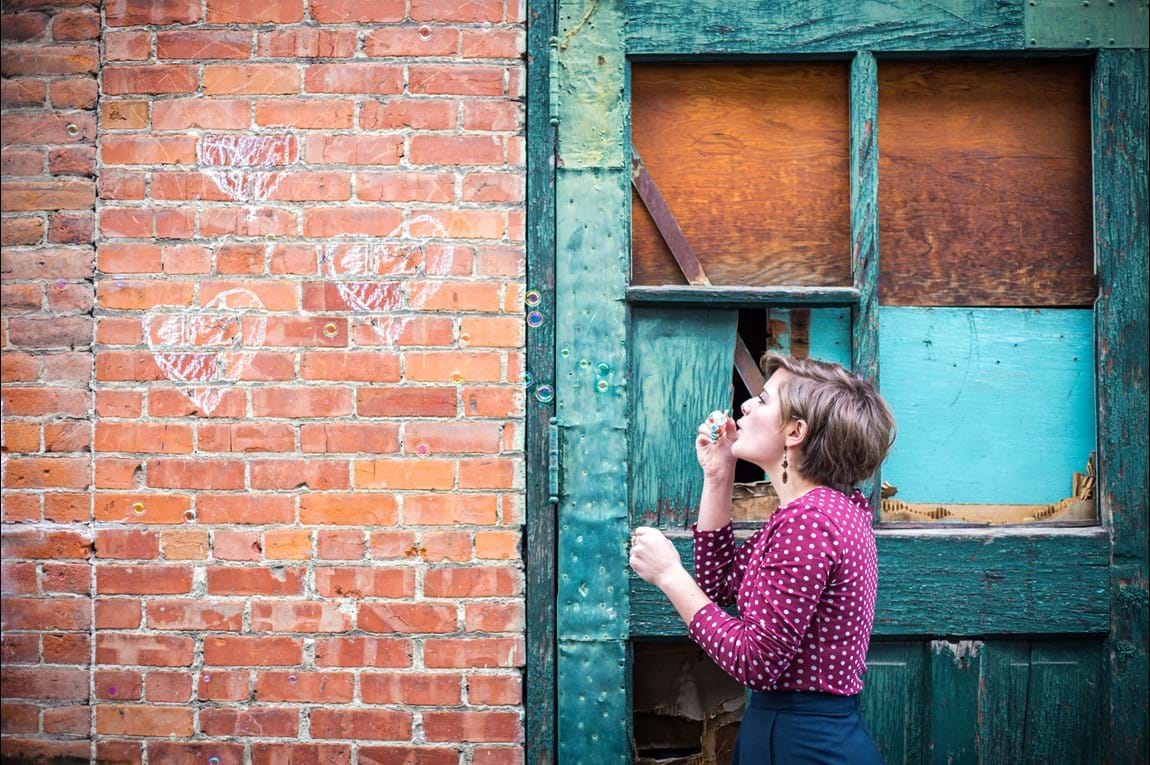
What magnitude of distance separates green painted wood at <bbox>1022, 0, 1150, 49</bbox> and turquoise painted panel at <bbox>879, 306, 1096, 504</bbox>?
0.76 m

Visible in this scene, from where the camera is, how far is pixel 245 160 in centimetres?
240

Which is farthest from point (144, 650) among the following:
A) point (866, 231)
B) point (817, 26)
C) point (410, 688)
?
point (817, 26)

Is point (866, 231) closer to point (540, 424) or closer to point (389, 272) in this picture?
point (540, 424)

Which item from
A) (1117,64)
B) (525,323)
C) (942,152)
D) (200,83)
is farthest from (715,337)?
(200,83)

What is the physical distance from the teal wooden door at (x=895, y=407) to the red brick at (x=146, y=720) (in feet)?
3.14

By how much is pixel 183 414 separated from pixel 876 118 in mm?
2109

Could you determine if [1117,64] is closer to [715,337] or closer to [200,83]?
[715,337]

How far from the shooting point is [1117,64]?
2422 mm

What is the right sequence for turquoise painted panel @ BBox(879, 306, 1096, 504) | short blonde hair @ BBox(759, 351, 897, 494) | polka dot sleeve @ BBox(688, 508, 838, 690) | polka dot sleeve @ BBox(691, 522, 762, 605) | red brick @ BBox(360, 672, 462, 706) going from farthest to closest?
turquoise painted panel @ BBox(879, 306, 1096, 504) → red brick @ BBox(360, 672, 462, 706) → polka dot sleeve @ BBox(691, 522, 762, 605) → short blonde hair @ BBox(759, 351, 897, 494) → polka dot sleeve @ BBox(688, 508, 838, 690)

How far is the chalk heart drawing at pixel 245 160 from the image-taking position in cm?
239

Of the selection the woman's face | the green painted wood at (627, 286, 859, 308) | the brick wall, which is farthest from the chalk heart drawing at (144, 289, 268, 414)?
the woman's face

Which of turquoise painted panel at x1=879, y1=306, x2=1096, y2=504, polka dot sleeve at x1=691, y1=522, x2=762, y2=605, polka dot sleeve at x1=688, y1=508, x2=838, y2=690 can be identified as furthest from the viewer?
turquoise painted panel at x1=879, y1=306, x2=1096, y2=504

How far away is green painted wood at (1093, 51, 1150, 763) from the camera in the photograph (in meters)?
2.38

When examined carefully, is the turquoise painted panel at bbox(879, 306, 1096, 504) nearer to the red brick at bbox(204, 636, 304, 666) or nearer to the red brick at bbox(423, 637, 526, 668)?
the red brick at bbox(423, 637, 526, 668)
